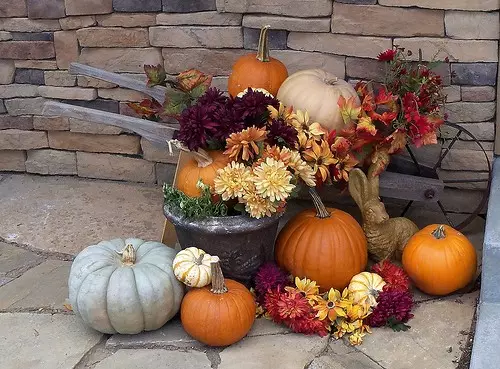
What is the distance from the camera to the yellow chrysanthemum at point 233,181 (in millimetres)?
2826

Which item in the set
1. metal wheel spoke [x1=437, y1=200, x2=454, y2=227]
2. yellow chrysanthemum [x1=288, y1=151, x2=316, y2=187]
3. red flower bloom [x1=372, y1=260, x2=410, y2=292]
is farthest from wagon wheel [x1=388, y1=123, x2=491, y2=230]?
yellow chrysanthemum [x1=288, y1=151, x2=316, y2=187]

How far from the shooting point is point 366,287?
297cm

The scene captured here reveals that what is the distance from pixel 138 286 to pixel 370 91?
1.32 m

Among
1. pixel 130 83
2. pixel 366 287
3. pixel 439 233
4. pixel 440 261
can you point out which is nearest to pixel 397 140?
pixel 439 233

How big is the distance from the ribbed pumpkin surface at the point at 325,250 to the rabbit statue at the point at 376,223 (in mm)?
162

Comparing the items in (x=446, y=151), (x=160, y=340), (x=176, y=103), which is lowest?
(x=160, y=340)

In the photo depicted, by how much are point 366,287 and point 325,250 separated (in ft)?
0.71

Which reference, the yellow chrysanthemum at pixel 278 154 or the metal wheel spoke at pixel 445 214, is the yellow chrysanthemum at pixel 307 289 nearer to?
the yellow chrysanthemum at pixel 278 154

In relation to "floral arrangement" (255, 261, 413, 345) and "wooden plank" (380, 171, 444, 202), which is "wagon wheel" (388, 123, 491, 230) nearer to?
"wooden plank" (380, 171, 444, 202)

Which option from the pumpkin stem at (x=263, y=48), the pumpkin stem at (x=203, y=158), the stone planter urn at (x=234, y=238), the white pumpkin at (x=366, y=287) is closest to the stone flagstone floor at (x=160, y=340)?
the white pumpkin at (x=366, y=287)

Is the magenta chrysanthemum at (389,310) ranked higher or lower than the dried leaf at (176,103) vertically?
lower

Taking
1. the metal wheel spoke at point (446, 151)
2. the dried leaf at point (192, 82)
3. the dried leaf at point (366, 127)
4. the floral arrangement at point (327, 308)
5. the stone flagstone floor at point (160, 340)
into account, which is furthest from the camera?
the metal wheel spoke at point (446, 151)

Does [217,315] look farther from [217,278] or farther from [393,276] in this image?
[393,276]

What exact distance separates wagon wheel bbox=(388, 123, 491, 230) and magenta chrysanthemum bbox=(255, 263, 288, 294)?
870 mm
